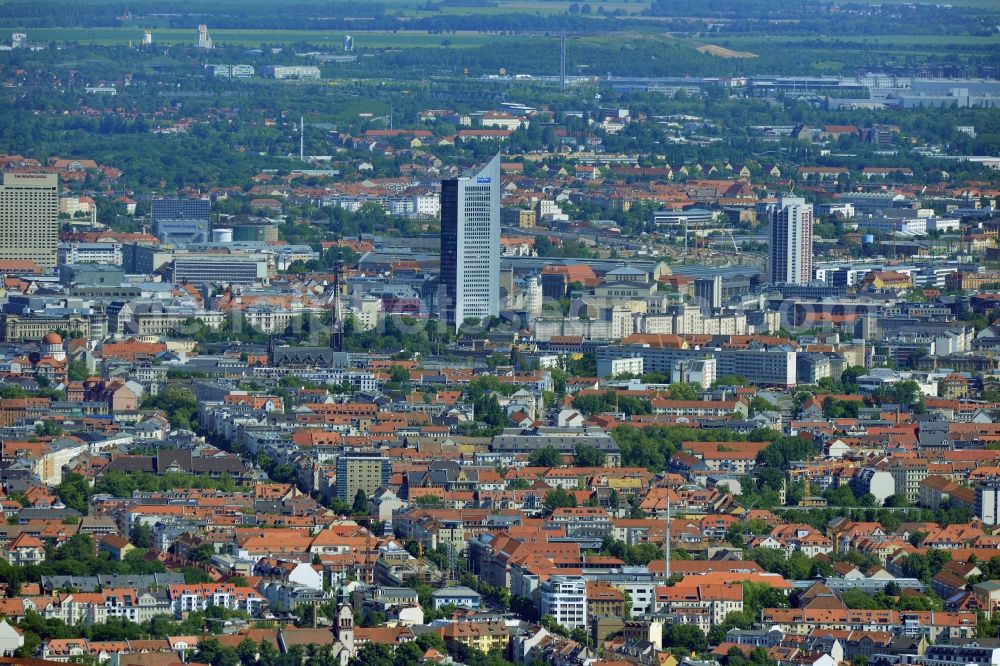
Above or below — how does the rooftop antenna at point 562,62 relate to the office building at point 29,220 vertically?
above

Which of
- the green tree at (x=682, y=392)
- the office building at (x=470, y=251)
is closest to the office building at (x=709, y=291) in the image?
the office building at (x=470, y=251)

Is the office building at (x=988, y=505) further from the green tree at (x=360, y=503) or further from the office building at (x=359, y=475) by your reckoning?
the green tree at (x=360, y=503)

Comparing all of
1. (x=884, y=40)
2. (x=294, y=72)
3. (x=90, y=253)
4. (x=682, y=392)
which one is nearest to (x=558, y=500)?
(x=682, y=392)

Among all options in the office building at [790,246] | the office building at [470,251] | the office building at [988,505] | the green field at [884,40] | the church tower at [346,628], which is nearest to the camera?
the church tower at [346,628]

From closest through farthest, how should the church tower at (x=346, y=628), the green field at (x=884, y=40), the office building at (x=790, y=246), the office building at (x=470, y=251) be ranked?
the church tower at (x=346, y=628) → the office building at (x=470, y=251) → the office building at (x=790, y=246) → the green field at (x=884, y=40)

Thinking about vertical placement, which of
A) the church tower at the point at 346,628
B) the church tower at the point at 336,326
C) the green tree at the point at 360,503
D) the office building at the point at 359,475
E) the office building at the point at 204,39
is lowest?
the church tower at the point at 346,628

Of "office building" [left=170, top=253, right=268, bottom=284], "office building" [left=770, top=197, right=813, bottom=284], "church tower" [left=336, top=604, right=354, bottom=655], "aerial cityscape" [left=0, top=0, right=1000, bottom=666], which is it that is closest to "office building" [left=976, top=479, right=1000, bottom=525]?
"aerial cityscape" [left=0, top=0, right=1000, bottom=666]
